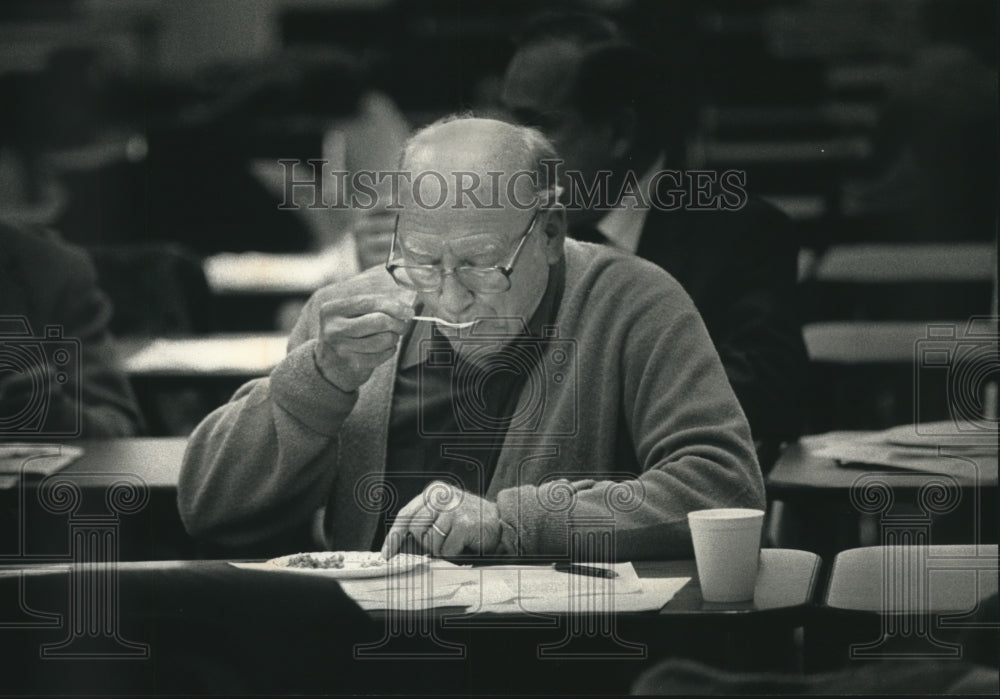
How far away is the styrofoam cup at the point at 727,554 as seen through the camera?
12.5ft

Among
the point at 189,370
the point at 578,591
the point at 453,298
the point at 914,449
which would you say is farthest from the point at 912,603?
the point at 189,370

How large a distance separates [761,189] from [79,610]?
2118 mm

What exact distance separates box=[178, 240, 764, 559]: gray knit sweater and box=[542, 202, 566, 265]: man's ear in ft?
0.11

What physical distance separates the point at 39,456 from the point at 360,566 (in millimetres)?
990

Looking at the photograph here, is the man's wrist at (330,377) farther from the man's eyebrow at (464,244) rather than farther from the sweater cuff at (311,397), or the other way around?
the man's eyebrow at (464,244)

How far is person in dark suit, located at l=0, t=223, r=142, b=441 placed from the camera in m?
4.29

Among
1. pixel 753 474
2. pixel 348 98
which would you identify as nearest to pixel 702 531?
pixel 753 474

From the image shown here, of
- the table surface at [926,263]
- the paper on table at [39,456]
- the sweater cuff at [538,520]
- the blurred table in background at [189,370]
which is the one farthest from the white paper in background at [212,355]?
the table surface at [926,263]

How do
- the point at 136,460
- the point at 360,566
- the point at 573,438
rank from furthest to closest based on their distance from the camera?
the point at 136,460
the point at 573,438
the point at 360,566

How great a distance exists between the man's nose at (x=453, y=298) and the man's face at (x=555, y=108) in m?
0.41

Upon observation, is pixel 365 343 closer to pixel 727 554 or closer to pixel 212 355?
pixel 212 355

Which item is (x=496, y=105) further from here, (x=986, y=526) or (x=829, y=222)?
(x=986, y=526)

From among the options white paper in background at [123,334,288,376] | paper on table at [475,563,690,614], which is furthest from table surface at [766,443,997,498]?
white paper in background at [123,334,288,376]

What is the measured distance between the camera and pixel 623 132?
4.14 metres
